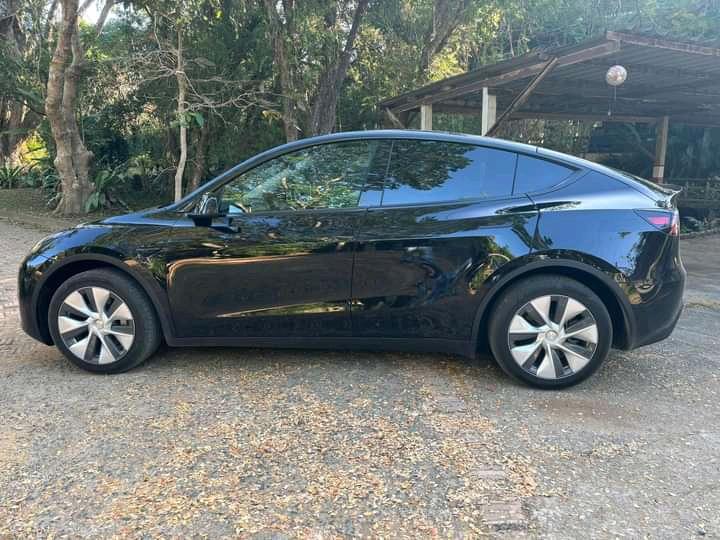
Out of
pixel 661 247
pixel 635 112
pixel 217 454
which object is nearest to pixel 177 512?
pixel 217 454

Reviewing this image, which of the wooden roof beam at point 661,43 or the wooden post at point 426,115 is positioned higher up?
the wooden roof beam at point 661,43

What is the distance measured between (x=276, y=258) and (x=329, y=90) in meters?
9.60

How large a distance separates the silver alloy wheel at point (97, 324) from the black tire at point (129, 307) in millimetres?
24

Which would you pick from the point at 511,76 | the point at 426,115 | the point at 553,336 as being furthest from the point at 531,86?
the point at 553,336

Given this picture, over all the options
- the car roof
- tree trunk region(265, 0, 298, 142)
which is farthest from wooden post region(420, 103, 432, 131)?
the car roof

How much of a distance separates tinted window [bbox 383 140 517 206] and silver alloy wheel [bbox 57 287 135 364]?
1866mm

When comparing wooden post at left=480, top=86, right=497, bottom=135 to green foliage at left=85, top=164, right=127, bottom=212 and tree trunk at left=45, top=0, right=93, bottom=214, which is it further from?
green foliage at left=85, top=164, right=127, bottom=212

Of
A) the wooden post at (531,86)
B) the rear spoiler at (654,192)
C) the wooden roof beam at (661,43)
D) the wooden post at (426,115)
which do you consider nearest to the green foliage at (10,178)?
the wooden post at (426,115)

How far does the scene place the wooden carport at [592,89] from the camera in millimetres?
7656

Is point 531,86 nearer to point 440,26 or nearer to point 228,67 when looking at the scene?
point 440,26

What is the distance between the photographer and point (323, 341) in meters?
3.60

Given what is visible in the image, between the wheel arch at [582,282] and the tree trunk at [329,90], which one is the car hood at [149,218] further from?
the tree trunk at [329,90]

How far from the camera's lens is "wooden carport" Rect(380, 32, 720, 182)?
7656mm

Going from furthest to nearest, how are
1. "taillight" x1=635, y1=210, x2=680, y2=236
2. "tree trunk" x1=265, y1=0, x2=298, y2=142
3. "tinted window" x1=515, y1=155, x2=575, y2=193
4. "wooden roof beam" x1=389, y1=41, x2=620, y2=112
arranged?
"tree trunk" x1=265, y1=0, x2=298, y2=142, "wooden roof beam" x1=389, y1=41, x2=620, y2=112, "tinted window" x1=515, y1=155, x2=575, y2=193, "taillight" x1=635, y1=210, x2=680, y2=236
